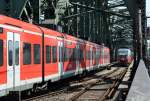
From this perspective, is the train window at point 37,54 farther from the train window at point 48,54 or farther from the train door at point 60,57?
the train door at point 60,57

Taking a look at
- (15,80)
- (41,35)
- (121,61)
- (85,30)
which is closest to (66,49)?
(41,35)

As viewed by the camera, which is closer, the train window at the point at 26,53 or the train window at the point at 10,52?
the train window at the point at 10,52

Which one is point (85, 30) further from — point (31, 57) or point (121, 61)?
point (31, 57)

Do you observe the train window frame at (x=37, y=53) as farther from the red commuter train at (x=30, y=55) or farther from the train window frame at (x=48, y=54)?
the train window frame at (x=48, y=54)

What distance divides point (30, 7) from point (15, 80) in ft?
43.4

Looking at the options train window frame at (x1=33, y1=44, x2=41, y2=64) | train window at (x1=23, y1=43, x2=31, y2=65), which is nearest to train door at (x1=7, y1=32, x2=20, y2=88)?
train window at (x1=23, y1=43, x2=31, y2=65)

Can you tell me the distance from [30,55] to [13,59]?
99.2 inches

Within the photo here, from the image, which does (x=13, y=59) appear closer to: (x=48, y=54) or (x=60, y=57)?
(x=48, y=54)

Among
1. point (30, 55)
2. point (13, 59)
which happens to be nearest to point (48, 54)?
point (30, 55)

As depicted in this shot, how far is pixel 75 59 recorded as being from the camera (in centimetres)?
2948

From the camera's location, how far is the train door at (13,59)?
1528cm

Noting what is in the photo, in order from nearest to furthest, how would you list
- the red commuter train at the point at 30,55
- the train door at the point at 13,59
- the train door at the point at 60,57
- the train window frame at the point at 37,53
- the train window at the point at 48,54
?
the red commuter train at the point at 30,55
the train door at the point at 13,59
the train window frame at the point at 37,53
the train window at the point at 48,54
the train door at the point at 60,57

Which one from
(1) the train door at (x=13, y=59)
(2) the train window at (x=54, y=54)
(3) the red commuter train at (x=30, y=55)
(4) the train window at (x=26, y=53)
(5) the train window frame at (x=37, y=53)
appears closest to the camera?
(3) the red commuter train at (x=30, y=55)

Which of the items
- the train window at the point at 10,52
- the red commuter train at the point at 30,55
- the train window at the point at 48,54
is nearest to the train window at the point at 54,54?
the red commuter train at the point at 30,55
